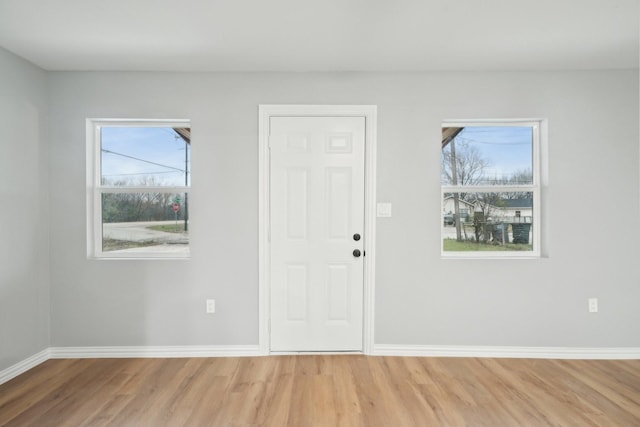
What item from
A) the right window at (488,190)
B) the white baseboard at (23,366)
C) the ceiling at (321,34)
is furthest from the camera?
the right window at (488,190)

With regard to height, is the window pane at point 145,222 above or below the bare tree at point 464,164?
below

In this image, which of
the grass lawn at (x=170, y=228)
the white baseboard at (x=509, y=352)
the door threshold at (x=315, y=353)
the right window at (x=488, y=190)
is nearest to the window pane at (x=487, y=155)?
the right window at (x=488, y=190)

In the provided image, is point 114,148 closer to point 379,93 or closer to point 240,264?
point 240,264

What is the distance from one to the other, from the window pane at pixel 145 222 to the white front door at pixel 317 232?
2.80 ft

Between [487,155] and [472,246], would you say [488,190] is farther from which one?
[472,246]

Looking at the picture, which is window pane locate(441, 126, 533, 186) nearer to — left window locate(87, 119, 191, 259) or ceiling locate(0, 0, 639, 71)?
ceiling locate(0, 0, 639, 71)

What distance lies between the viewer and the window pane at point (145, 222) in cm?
286

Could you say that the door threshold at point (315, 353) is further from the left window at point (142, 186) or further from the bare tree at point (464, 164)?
the bare tree at point (464, 164)

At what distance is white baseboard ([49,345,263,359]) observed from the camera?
275cm

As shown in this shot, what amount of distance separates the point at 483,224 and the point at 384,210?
3.09 feet

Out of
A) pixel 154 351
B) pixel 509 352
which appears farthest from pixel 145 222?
pixel 509 352

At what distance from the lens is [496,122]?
2828 millimetres

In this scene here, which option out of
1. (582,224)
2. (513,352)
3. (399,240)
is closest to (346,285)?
(399,240)

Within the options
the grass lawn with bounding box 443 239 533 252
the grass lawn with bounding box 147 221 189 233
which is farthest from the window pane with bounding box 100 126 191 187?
the grass lawn with bounding box 443 239 533 252
